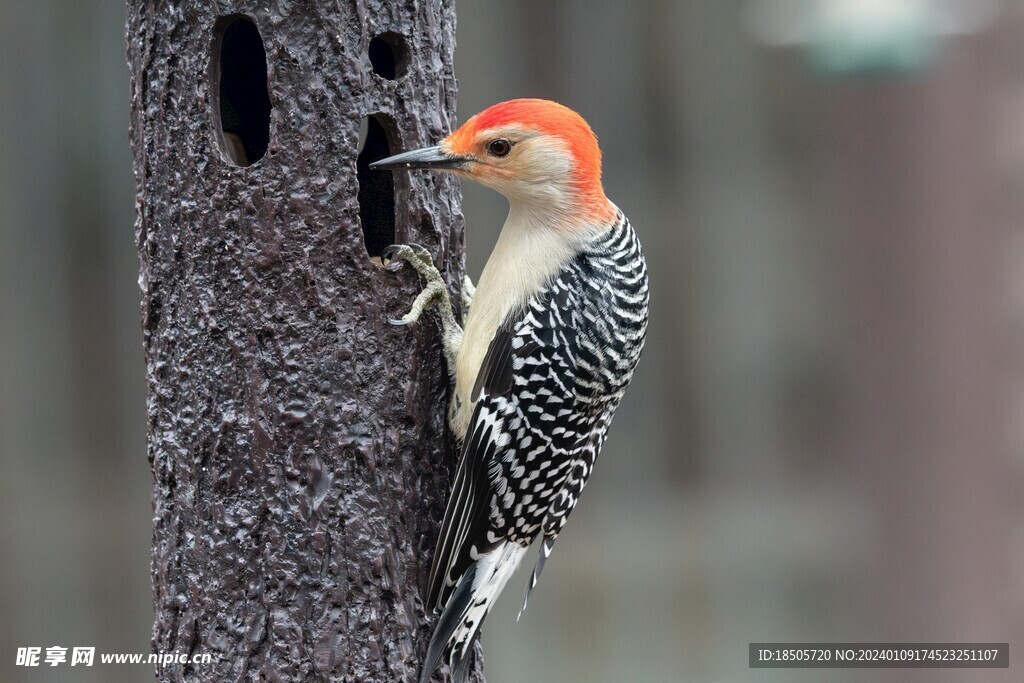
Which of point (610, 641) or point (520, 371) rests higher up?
point (520, 371)

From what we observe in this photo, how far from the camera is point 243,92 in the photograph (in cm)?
220

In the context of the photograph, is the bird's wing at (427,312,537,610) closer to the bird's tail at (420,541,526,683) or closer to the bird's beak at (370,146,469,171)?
the bird's tail at (420,541,526,683)

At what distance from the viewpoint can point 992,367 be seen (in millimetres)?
3396

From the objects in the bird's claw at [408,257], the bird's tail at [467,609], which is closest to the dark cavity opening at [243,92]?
the bird's claw at [408,257]

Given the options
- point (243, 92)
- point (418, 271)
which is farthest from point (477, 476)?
point (243, 92)

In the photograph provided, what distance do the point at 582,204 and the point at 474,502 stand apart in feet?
2.07

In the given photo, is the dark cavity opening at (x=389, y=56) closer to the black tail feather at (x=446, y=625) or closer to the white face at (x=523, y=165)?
the white face at (x=523, y=165)

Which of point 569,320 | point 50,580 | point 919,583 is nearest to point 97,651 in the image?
point 50,580

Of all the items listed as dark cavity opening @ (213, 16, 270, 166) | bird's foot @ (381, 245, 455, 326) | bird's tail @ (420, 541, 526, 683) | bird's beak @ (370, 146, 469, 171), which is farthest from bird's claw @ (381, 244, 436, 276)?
bird's tail @ (420, 541, 526, 683)

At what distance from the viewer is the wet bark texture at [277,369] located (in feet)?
6.00

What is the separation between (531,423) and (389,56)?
2.46ft

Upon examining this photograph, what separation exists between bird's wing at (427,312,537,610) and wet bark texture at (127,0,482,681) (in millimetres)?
64

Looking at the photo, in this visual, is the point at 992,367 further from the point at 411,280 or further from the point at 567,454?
the point at 411,280

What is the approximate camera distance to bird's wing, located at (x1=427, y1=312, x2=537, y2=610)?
73.9 inches
